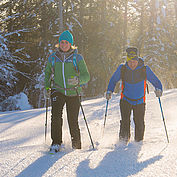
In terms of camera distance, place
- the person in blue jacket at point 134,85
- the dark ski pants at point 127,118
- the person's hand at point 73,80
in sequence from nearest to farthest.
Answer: the person's hand at point 73,80, the person in blue jacket at point 134,85, the dark ski pants at point 127,118

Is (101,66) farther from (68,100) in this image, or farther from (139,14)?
(68,100)

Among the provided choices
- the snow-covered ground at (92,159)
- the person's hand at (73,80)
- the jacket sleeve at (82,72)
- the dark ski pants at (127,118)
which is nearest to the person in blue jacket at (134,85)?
the dark ski pants at (127,118)

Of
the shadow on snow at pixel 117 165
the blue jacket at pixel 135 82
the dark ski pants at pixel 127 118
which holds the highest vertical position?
the blue jacket at pixel 135 82

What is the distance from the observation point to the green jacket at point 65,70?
3930mm

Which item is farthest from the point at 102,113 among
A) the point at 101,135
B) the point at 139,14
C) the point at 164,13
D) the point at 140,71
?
the point at 164,13

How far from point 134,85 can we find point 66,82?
1.24 m

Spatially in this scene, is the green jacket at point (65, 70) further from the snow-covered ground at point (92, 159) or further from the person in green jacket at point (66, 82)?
the snow-covered ground at point (92, 159)

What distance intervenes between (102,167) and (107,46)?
19.7m

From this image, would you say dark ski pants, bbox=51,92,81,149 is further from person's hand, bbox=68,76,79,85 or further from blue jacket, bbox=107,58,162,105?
blue jacket, bbox=107,58,162,105

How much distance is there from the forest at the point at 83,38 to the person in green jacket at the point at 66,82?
33.9 ft

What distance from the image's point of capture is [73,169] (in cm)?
291

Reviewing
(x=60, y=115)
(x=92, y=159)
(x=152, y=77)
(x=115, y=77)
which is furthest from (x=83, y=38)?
(x=92, y=159)

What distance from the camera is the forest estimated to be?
1661 centimetres

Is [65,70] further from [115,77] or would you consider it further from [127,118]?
[127,118]
